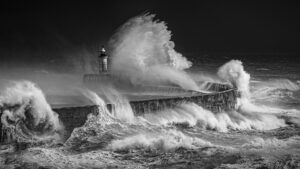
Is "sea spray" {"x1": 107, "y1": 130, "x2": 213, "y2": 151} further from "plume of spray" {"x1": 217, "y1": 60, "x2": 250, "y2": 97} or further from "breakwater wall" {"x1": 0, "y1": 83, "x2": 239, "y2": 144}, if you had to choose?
→ "plume of spray" {"x1": 217, "y1": 60, "x2": 250, "y2": 97}

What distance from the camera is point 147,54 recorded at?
29.8 metres

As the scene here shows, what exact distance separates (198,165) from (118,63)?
58.4 ft

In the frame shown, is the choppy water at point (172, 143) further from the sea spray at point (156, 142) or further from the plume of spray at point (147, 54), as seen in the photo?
the plume of spray at point (147, 54)

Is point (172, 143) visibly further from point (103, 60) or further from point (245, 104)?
point (103, 60)

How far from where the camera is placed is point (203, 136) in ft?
56.5

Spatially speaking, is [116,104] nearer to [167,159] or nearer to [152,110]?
[152,110]

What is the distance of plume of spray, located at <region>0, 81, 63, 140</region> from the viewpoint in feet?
48.8

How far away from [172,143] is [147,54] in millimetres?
15376

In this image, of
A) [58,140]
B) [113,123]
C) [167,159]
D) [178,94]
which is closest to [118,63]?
[178,94]

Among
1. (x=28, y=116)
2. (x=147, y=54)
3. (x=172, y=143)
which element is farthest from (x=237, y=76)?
(x=28, y=116)

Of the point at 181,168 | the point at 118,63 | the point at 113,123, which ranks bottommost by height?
the point at 181,168

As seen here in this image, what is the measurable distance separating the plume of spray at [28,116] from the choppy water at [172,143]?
1.97 ft

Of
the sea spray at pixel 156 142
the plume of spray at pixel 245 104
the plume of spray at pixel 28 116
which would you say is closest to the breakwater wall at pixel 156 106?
the plume of spray at pixel 28 116

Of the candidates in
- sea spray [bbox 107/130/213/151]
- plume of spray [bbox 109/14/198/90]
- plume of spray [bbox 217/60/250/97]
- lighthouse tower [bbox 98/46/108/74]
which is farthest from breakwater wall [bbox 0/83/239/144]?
lighthouse tower [bbox 98/46/108/74]
